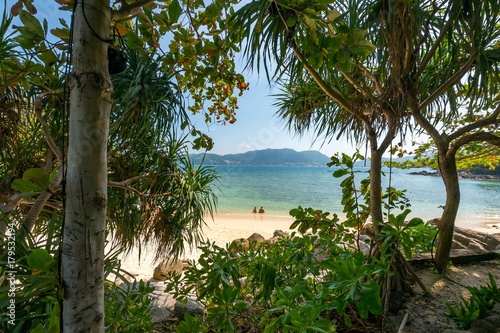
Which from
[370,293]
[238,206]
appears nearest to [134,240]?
[370,293]

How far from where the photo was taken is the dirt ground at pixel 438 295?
1526 millimetres

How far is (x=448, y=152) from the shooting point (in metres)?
2.18

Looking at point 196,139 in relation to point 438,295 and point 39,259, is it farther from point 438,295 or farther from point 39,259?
point 438,295

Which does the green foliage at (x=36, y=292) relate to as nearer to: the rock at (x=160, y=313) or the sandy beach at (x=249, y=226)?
Result: the rock at (x=160, y=313)

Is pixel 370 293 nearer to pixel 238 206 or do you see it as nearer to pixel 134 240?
pixel 134 240

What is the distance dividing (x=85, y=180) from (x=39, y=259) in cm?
21

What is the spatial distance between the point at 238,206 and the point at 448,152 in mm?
13505

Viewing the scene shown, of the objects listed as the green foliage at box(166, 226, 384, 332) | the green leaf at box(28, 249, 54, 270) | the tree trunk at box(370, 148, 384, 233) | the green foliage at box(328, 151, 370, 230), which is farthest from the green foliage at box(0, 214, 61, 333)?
the tree trunk at box(370, 148, 384, 233)

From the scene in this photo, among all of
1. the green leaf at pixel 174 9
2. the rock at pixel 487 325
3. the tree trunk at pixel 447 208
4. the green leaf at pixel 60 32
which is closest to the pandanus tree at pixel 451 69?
the tree trunk at pixel 447 208

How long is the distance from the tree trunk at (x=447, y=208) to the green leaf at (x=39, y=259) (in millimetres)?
2665

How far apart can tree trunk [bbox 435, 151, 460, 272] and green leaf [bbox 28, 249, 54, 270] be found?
105 inches

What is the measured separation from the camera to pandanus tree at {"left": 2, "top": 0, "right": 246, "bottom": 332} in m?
0.45

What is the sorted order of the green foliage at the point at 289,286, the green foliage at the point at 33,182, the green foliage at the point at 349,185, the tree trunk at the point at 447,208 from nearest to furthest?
the green foliage at the point at 33,182 → the green foliage at the point at 289,286 → the green foliage at the point at 349,185 → the tree trunk at the point at 447,208

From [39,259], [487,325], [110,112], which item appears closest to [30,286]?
[39,259]
